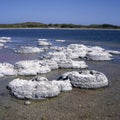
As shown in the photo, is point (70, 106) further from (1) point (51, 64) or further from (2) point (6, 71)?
(1) point (51, 64)

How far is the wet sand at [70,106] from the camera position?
36.5 ft

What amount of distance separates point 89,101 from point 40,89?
242 cm

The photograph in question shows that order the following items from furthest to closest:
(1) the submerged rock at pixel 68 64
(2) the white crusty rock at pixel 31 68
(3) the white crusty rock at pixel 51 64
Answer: (1) the submerged rock at pixel 68 64, (3) the white crusty rock at pixel 51 64, (2) the white crusty rock at pixel 31 68

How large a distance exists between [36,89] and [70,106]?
7.12 feet

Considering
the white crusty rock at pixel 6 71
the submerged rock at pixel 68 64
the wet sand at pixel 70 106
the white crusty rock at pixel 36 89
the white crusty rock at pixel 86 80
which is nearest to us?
the wet sand at pixel 70 106

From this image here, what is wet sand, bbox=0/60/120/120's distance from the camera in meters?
11.1

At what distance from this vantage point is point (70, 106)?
12234mm

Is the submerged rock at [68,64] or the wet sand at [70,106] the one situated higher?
the wet sand at [70,106]

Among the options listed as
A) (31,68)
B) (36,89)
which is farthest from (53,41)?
(36,89)

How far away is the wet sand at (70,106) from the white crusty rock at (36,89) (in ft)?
0.97

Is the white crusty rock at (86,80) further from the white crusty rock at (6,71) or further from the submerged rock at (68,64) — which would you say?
the submerged rock at (68,64)

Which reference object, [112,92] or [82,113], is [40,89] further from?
[112,92]

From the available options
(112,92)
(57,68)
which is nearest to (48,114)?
(112,92)

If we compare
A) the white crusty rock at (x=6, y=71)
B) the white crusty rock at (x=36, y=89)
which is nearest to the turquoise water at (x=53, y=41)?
the white crusty rock at (x=6, y=71)
